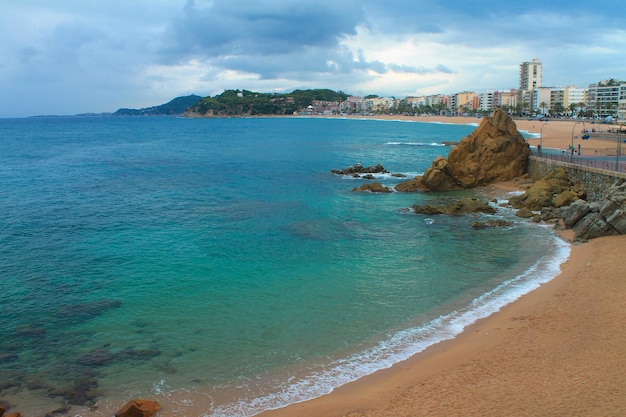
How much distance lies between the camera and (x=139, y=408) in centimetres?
1141

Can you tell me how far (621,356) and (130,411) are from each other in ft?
40.4

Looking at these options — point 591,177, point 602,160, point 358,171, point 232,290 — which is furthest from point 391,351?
point 358,171

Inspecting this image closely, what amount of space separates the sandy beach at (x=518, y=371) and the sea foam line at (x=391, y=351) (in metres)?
0.31

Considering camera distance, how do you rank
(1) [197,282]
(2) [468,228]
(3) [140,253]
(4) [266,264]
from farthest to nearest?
(2) [468,228], (3) [140,253], (4) [266,264], (1) [197,282]

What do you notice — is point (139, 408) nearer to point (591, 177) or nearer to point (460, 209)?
point (460, 209)

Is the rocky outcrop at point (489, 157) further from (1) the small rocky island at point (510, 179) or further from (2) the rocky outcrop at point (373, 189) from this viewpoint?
(2) the rocky outcrop at point (373, 189)

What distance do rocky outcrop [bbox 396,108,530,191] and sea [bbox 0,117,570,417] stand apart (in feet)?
11.6

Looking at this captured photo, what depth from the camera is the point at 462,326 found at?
16203 millimetres

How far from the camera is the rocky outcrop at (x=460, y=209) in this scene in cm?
3303

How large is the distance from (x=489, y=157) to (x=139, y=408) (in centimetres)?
3988

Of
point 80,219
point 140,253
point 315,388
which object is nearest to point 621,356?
point 315,388

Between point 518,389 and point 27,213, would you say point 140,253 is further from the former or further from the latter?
point 518,389

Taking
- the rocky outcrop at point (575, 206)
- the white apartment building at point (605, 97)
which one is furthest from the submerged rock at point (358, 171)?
the white apartment building at point (605, 97)

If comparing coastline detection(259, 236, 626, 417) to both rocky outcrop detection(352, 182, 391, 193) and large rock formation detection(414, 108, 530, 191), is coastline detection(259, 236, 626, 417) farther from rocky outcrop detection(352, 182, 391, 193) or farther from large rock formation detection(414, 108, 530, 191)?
large rock formation detection(414, 108, 530, 191)
